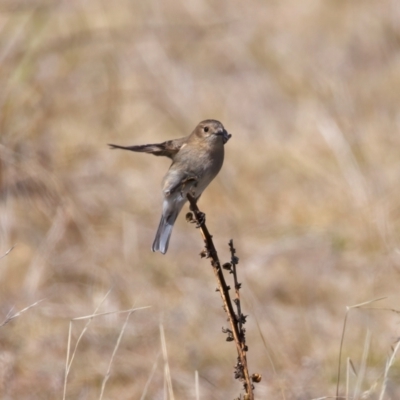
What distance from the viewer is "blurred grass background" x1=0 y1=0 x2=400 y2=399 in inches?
189

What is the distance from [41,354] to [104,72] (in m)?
3.04

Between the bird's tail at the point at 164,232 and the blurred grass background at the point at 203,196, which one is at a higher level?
the blurred grass background at the point at 203,196

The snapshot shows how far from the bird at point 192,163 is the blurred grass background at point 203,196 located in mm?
1015

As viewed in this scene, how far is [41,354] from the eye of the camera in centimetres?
477

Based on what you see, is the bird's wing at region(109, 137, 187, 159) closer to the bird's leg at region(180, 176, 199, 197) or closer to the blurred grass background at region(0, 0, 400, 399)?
the bird's leg at region(180, 176, 199, 197)

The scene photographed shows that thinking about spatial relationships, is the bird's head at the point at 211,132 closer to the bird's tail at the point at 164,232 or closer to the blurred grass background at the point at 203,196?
the bird's tail at the point at 164,232

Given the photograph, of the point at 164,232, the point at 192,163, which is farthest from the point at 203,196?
the point at 192,163

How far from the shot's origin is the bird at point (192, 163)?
3209 millimetres

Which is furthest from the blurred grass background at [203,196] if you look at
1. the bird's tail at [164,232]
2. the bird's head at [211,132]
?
the bird's head at [211,132]

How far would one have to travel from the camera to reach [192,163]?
323 cm

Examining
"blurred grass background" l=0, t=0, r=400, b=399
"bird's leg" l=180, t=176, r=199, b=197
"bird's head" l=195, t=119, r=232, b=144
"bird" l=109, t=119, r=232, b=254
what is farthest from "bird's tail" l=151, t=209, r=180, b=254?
"blurred grass background" l=0, t=0, r=400, b=399

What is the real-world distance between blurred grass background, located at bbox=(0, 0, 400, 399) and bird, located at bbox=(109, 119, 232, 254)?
1015 mm

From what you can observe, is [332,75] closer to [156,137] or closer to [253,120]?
[253,120]

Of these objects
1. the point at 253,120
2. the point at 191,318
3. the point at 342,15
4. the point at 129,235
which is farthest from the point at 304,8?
the point at 191,318
